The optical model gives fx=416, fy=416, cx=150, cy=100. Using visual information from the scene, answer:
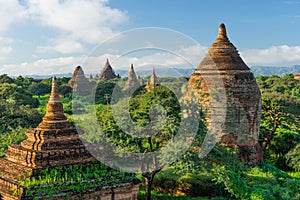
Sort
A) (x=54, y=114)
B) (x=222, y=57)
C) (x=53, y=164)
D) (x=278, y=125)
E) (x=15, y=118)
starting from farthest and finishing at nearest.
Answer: (x=15, y=118)
(x=278, y=125)
(x=222, y=57)
(x=54, y=114)
(x=53, y=164)

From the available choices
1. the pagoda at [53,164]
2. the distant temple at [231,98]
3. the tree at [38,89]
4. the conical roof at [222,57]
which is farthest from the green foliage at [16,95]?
the pagoda at [53,164]

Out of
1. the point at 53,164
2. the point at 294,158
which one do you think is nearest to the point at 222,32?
the point at 294,158

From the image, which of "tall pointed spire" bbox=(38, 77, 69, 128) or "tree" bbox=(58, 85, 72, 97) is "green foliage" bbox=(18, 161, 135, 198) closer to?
"tall pointed spire" bbox=(38, 77, 69, 128)

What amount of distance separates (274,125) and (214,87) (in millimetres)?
6216

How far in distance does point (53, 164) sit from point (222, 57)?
437 inches

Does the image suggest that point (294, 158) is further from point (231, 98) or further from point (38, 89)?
point (38, 89)

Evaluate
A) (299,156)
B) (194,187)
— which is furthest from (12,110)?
(299,156)

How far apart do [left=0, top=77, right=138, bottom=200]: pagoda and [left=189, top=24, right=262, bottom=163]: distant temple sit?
7721 mm

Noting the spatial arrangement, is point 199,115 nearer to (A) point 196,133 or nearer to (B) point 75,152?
(A) point 196,133

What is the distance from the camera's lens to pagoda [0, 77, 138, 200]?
12.8m

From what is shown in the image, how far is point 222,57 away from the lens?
2122 cm

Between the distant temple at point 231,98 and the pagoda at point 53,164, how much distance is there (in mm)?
7721

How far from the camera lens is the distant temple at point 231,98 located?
→ 67.8ft

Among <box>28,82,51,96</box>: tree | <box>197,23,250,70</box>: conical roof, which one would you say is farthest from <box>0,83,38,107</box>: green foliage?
<box>197,23,250,70</box>: conical roof
